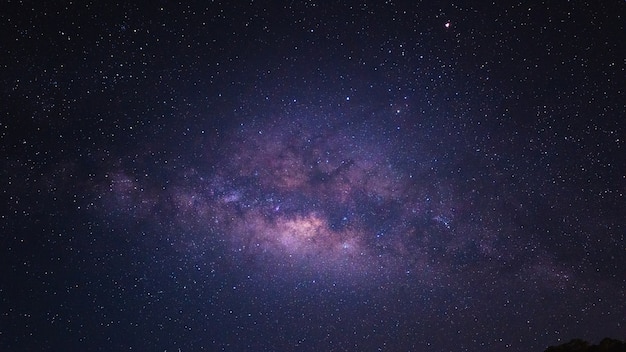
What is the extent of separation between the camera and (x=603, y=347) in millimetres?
8227

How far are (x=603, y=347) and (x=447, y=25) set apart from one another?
9.73 m

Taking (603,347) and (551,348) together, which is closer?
A: (603,347)

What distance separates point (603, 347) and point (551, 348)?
1.50m

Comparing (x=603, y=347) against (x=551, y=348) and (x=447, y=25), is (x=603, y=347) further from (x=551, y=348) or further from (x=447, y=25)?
(x=447, y=25)

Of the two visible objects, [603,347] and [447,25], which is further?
[447,25]

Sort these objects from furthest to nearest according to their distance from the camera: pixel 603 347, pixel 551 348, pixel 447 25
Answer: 1. pixel 447 25
2. pixel 551 348
3. pixel 603 347

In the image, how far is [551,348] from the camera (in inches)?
378

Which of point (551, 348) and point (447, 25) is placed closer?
point (551, 348)

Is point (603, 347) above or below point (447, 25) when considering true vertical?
below

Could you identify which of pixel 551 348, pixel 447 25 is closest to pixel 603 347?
pixel 551 348

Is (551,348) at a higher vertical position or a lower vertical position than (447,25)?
lower

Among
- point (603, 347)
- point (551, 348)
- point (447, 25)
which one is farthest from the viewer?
point (447, 25)
